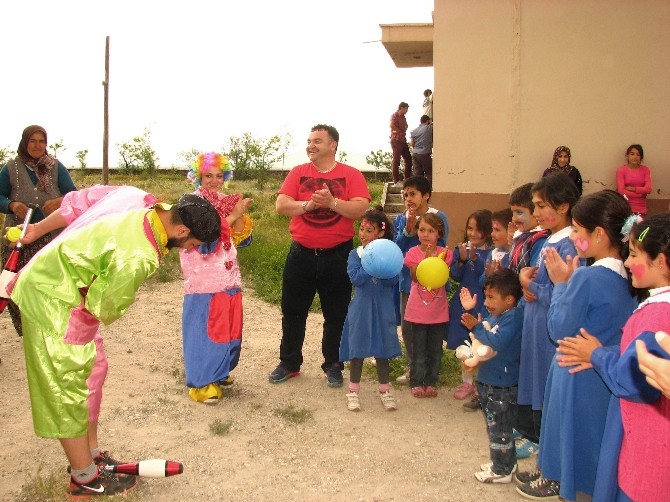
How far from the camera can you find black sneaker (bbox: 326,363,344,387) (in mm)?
5082

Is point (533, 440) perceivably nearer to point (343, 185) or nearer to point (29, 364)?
point (343, 185)

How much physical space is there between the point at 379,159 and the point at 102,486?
54.9ft

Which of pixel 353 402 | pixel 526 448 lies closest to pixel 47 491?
pixel 353 402

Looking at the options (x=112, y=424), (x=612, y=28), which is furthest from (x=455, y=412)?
(x=612, y=28)

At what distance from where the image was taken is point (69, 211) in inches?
140

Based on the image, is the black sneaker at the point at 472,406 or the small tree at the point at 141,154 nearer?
the black sneaker at the point at 472,406

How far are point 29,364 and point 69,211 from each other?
2.76ft

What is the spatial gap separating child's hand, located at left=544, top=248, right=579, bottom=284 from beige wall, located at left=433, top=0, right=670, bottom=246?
18.0 feet

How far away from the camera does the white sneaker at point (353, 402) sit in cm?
460

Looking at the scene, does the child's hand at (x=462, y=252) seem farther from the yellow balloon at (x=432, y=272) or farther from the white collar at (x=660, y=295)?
the white collar at (x=660, y=295)

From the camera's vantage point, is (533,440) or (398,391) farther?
(398,391)

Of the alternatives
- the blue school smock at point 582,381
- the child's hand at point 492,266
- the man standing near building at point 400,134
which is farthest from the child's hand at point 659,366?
the man standing near building at point 400,134

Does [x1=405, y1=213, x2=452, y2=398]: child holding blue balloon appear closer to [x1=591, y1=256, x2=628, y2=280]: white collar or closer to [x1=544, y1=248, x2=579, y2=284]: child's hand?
[x1=544, y1=248, x2=579, y2=284]: child's hand

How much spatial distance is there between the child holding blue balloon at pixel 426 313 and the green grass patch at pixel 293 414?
831 millimetres
